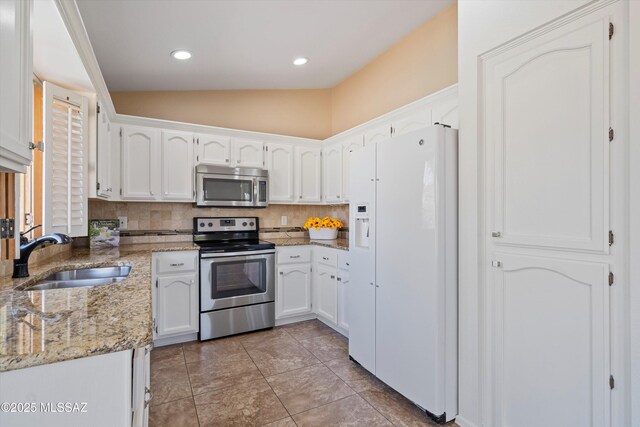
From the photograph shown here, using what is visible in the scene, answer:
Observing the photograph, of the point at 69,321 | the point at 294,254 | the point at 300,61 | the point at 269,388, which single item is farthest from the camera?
the point at 294,254

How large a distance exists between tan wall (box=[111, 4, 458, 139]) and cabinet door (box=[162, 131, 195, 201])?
18.2 inches

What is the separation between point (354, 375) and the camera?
2.44 meters

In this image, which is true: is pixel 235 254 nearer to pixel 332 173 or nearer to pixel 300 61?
pixel 332 173

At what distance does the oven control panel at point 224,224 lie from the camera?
3.52m

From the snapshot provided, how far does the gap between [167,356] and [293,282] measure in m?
1.36

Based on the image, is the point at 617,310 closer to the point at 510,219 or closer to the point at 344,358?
the point at 510,219

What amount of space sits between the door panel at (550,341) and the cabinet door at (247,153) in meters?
2.71

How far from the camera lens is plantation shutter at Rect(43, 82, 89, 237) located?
1.79m

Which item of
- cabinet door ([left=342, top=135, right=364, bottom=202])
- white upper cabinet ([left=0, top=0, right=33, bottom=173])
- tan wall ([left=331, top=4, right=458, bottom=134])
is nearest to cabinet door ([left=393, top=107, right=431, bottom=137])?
tan wall ([left=331, top=4, right=458, bottom=134])

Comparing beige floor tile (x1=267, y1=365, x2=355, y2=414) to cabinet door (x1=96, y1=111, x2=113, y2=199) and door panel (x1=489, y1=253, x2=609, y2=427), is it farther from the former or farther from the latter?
cabinet door (x1=96, y1=111, x2=113, y2=199)

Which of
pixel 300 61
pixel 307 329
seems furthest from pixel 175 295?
pixel 300 61

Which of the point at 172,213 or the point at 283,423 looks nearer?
the point at 283,423

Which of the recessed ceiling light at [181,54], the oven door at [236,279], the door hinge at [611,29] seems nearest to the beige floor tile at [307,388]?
the oven door at [236,279]

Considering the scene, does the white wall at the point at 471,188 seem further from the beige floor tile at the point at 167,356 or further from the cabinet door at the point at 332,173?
the beige floor tile at the point at 167,356
